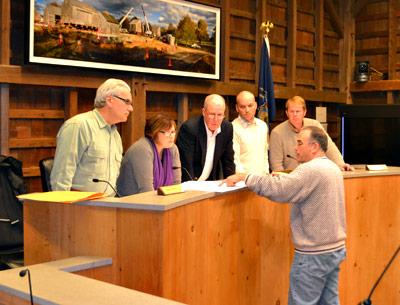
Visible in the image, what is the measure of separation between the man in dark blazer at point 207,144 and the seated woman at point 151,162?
28.7 inches

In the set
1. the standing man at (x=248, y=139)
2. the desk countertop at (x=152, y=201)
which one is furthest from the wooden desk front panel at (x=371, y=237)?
the desk countertop at (x=152, y=201)

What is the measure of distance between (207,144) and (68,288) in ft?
8.12

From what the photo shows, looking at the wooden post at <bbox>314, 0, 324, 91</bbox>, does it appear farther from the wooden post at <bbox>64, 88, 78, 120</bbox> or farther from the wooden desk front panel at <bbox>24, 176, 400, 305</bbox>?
the wooden desk front panel at <bbox>24, 176, 400, 305</bbox>

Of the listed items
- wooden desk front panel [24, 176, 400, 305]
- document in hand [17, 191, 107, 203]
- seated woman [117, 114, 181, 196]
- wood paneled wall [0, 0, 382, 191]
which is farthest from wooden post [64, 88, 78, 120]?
document in hand [17, 191, 107, 203]

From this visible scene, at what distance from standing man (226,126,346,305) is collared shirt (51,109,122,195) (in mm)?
653

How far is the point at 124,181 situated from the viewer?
3400mm

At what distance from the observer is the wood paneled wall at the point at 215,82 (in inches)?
195

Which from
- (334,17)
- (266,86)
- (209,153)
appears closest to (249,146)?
(209,153)

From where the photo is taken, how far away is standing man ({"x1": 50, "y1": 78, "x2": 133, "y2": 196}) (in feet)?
10.4

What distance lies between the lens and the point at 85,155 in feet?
10.6

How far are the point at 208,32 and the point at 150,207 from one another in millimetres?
4430

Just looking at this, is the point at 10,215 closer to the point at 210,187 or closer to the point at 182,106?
the point at 210,187

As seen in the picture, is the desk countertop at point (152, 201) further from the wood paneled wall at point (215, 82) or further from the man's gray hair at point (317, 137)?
the wood paneled wall at point (215, 82)

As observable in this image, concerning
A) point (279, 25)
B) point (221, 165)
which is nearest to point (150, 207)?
point (221, 165)
